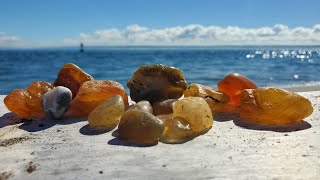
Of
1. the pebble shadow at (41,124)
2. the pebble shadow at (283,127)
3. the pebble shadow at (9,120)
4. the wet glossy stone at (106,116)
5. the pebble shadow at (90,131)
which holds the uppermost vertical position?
the wet glossy stone at (106,116)

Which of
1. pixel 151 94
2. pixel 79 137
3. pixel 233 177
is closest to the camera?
pixel 233 177

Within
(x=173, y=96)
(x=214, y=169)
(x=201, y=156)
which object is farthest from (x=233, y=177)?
(x=173, y=96)

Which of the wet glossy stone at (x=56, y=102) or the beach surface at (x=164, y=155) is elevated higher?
the wet glossy stone at (x=56, y=102)

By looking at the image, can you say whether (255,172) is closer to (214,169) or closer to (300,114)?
(214,169)

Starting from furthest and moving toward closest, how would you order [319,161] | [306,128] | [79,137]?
[306,128] → [79,137] → [319,161]

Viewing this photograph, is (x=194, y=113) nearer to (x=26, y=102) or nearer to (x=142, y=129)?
(x=142, y=129)

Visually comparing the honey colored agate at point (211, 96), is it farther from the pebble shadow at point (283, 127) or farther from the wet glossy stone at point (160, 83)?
the pebble shadow at point (283, 127)

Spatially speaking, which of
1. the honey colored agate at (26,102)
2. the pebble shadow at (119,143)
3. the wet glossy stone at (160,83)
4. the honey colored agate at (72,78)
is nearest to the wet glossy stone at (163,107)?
the wet glossy stone at (160,83)

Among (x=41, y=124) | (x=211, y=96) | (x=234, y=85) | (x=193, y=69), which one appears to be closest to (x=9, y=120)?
(x=41, y=124)
